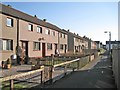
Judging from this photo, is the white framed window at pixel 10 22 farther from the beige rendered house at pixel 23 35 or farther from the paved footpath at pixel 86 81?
the paved footpath at pixel 86 81

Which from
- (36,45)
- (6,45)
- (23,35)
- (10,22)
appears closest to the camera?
(6,45)

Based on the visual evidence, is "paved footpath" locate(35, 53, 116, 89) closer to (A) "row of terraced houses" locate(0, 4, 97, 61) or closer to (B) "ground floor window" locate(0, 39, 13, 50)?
(B) "ground floor window" locate(0, 39, 13, 50)

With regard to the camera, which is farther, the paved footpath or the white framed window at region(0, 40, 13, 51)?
the white framed window at region(0, 40, 13, 51)

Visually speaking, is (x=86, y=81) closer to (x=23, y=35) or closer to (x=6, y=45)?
(x=6, y=45)

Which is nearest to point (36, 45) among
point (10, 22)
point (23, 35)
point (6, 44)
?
point (23, 35)

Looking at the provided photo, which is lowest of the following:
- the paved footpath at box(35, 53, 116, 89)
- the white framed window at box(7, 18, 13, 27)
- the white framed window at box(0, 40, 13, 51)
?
the paved footpath at box(35, 53, 116, 89)

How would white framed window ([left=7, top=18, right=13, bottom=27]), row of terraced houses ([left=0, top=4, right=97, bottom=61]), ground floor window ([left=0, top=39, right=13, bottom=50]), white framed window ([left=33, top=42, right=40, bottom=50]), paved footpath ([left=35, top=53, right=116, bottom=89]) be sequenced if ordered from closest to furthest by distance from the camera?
paved footpath ([left=35, top=53, right=116, bottom=89]), ground floor window ([left=0, top=39, right=13, bottom=50]), row of terraced houses ([left=0, top=4, right=97, bottom=61]), white framed window ([left=7, top=18, right=13, bottom=27]), white framed window ([left=33, top=42, right=40, bottom=50])

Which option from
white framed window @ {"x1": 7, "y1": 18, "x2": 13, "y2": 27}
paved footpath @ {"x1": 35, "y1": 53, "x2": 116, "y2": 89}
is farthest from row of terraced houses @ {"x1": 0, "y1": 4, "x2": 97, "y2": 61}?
paved footpath @ {"x1": 35, "y1": 53, "x2": 116, "y2": 89}

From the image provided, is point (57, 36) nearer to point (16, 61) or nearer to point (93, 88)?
point (16, 61)

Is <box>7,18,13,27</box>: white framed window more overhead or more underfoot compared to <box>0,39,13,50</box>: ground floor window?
more overhead

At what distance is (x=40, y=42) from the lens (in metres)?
35.4

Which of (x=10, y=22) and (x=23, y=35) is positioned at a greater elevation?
(x=10, y=22)

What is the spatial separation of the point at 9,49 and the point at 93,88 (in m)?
16.2

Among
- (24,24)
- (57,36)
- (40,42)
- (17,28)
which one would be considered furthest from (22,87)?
(57,36)
